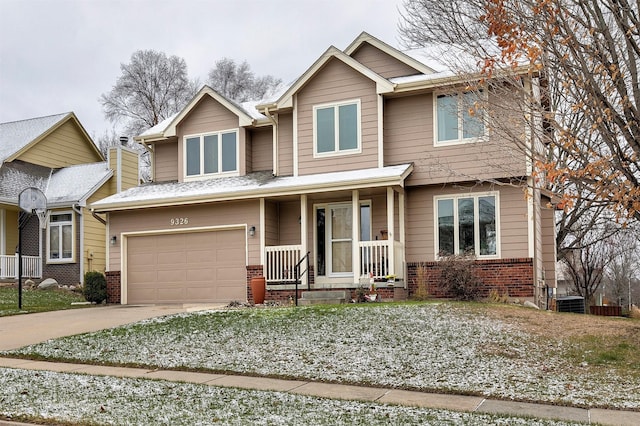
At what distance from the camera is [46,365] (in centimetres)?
1002

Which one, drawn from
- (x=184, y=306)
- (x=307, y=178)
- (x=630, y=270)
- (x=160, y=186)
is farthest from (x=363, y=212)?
(x=630, y=270)

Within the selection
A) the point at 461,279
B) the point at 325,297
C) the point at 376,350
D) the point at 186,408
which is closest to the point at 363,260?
the point at 325,297

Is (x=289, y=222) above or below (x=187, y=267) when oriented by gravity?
above

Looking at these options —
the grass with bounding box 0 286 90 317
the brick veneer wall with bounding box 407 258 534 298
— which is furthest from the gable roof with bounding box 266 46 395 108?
the grass with bounding box 0 286 90 317

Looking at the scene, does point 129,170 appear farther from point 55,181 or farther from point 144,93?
point 144,93

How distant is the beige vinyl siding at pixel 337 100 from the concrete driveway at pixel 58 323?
16.5ft

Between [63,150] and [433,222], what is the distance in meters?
18.4

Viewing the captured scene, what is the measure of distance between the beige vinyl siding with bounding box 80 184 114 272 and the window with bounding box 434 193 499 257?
13.7 metres

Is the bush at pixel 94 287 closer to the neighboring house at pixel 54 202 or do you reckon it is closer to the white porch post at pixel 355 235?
the neighboring house at pixel 54 202

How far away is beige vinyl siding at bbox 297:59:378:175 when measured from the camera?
17.7m

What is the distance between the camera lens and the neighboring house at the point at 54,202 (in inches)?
973

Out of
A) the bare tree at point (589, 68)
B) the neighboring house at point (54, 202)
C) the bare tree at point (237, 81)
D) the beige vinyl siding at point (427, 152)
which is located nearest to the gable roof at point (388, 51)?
the beige vinyl siding at point (427, 152)

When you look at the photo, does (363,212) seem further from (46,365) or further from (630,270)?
(630,270)

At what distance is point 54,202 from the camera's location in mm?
24922
